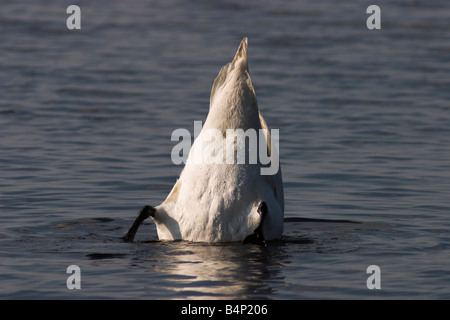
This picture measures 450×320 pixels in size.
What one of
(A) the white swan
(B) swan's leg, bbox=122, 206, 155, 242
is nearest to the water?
(B) swan's leg, bbox=122, 206, 155, 242

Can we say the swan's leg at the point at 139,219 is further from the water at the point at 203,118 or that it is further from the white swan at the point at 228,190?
the white swan at the point at 228,190

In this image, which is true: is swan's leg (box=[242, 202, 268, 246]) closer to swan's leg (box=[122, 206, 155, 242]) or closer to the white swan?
the white swan

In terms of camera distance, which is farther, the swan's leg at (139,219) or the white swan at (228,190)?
the swan's leg at (139,219)

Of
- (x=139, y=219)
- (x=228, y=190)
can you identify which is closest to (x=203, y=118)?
(x=139, y=219)

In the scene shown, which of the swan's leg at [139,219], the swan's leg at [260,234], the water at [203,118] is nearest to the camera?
the water at [203,118]

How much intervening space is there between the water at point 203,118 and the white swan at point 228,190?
0.58ft

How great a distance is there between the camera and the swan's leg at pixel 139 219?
8625 mm

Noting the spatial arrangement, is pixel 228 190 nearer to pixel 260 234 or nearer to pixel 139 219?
pixel 260 234

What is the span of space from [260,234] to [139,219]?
1.13 m

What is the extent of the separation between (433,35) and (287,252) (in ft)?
50.4

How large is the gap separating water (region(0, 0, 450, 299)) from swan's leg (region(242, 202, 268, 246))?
0.09m

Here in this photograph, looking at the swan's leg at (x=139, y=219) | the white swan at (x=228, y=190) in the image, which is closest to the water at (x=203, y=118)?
the swan's leg at (x=139, y=219)
